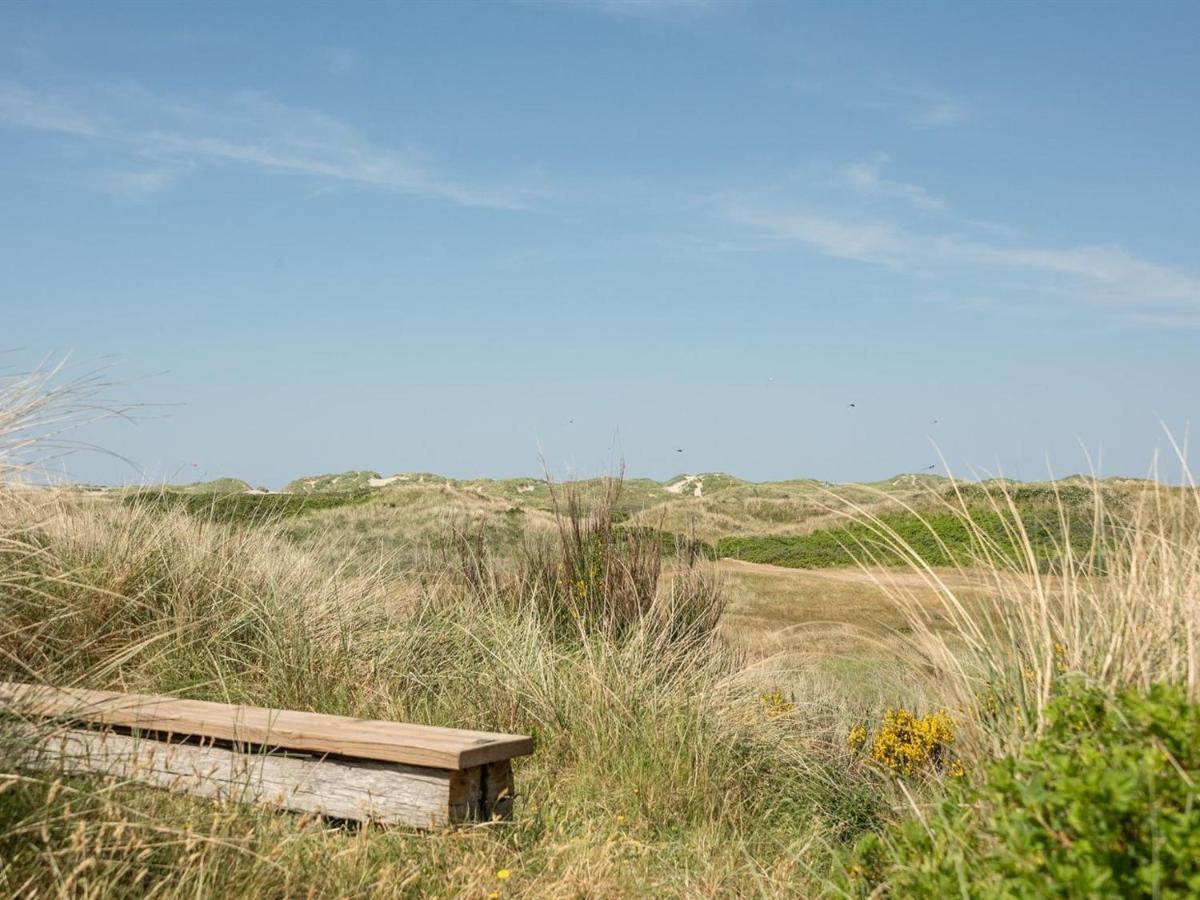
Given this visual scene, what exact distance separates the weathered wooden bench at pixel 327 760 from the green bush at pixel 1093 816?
1561mm

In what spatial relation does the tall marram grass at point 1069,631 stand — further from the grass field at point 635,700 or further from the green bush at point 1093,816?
the green bush at point 1093,816

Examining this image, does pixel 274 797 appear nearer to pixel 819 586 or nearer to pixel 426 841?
pixel 426 841

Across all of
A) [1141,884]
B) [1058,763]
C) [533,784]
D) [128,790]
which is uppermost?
[1058,763]

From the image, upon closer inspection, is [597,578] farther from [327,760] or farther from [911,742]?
[327,760]

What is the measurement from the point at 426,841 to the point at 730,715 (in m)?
2.20

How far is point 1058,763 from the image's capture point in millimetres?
2033

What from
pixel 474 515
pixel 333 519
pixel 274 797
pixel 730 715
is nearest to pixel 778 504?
pixel 474 515

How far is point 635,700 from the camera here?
5004 mm

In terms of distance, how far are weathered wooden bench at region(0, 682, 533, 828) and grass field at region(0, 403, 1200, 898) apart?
0.12 meters

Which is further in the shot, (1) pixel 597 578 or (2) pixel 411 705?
(1) pixel 597 578

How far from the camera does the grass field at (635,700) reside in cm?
239

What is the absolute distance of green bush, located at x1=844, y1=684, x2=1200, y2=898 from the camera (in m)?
1.82

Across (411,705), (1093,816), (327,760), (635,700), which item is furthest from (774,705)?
(1093,816)

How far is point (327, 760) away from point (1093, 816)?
2.60 metres
